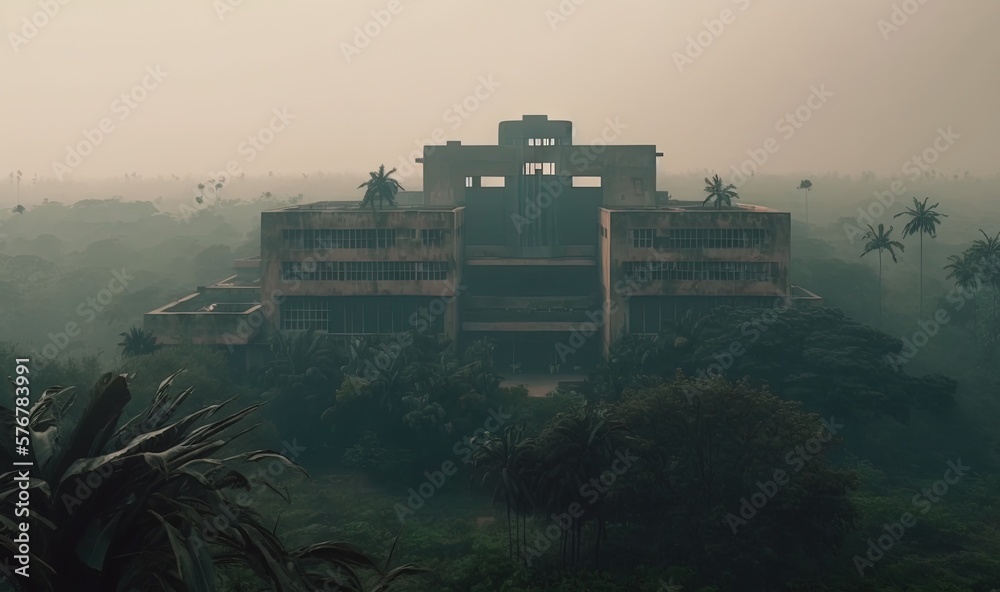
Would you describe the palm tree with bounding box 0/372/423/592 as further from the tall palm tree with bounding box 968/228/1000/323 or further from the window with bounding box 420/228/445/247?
the tall palm tree with bounding box 968/228/1000/323

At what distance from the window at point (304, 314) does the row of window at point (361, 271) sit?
4.95 ft

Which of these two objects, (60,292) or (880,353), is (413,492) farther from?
(60,292)

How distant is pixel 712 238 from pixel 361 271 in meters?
22.8

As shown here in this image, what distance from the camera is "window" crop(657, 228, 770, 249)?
6581cm

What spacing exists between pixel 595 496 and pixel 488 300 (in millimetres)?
33517

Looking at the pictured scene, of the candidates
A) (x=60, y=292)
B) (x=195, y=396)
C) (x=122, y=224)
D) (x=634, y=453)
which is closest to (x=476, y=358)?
(x=195, y=396)

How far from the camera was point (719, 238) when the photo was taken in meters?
65.9

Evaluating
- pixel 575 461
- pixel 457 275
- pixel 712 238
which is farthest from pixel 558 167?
pixel 575 461

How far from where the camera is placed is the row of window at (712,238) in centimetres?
6581

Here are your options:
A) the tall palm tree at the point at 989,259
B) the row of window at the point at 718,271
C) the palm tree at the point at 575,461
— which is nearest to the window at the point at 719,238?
the row of window at the point at 718,271

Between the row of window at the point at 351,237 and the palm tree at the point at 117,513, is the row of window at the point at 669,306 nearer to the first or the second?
the row of window at the point at 351,237

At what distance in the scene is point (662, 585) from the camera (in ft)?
115

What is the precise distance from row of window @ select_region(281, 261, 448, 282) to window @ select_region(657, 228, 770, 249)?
50.7 ft

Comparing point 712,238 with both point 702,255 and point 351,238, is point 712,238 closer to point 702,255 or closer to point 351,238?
point 702,255
